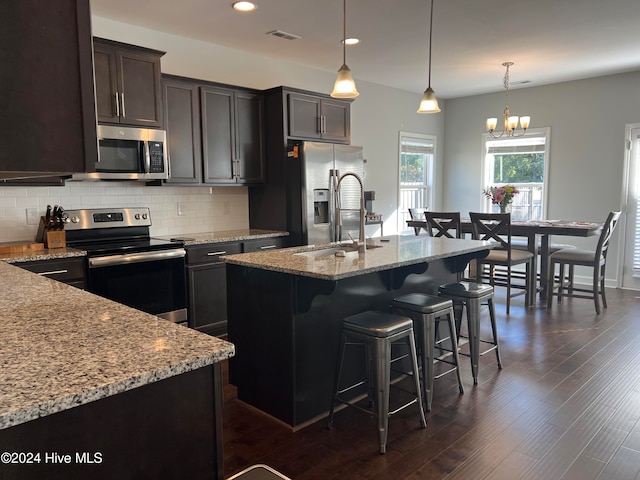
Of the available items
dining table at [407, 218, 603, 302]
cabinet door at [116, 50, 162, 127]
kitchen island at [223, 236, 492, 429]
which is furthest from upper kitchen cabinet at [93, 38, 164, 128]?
dining table at [407, 218, 603, 302]

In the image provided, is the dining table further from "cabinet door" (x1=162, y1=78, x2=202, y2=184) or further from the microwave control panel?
the microwave control panel

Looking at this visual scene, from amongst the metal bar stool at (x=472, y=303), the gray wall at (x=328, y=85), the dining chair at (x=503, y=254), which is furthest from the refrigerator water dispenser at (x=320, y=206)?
the metal bar stool at (x=472, y=303)

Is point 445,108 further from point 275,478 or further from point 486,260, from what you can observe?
point 275,478

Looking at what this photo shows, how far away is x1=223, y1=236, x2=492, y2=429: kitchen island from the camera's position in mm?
2484

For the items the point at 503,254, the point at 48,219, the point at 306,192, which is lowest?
the point at 503,254

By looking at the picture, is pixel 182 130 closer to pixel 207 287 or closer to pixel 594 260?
pixel 207 287

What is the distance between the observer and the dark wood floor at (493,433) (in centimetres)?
218

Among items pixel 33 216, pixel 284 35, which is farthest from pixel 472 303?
pixel 33 216

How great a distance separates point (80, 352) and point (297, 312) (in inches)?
57.2

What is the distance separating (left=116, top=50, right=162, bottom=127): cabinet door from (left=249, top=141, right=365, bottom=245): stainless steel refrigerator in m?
1.26

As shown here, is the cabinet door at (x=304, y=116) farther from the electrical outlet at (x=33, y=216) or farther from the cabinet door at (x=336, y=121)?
the electrical outlet at (x=33, y=216)

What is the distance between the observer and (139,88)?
12.2 ft

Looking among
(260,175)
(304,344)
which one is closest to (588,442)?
(304,344)

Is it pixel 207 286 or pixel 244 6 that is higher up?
pixel 244 6
